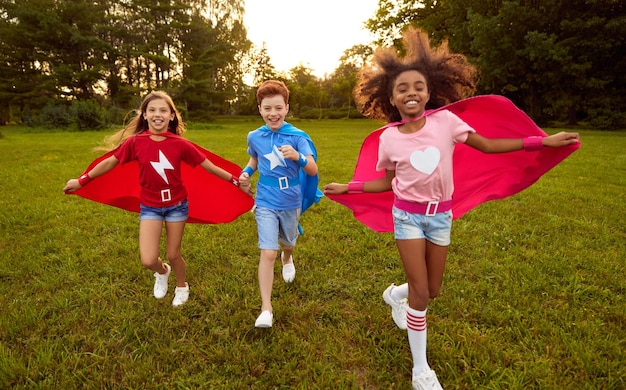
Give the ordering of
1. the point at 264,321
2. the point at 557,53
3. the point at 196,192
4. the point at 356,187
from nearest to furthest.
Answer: the point at 264,321 < the point at 356,187 < the point at 196,192 < the point at 557,53

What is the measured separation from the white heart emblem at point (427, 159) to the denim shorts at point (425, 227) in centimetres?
37

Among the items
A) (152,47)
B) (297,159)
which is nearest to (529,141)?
(297,159)

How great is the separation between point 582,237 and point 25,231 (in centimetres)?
884

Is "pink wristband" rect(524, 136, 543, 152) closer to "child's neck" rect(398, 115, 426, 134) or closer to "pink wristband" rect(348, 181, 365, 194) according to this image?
"child's neck" rect(398, 115, 426, 134)

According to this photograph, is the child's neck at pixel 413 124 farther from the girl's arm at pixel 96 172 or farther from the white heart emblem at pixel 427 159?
the girl's arm at pixel 96 172

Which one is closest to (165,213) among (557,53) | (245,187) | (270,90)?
(245,187)

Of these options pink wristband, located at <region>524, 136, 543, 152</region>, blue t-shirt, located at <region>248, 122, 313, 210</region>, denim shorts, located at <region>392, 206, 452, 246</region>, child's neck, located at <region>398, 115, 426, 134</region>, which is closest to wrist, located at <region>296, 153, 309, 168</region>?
blue t-shirt, located at <region>248, 122, 313, 210</region>

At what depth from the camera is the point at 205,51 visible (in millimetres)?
42125

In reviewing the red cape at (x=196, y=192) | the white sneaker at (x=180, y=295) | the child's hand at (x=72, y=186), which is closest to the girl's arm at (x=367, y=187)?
the red cape at (x=196, y=192)

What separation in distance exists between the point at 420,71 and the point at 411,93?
285 mm

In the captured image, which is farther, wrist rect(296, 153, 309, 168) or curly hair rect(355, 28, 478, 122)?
wrist rect(296, 153, 309, 168)

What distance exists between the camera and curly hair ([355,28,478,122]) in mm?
3295

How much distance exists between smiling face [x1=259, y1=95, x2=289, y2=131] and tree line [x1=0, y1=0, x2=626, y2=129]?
94.4 ft

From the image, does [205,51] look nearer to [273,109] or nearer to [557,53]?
[557,53]
